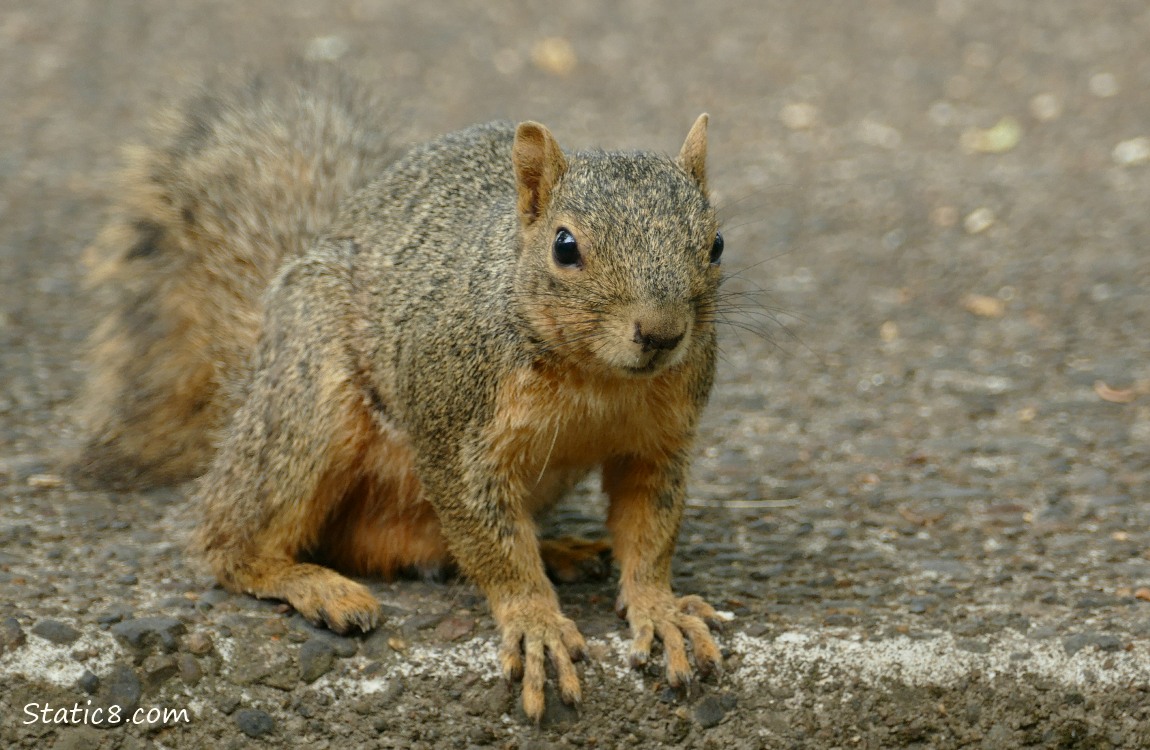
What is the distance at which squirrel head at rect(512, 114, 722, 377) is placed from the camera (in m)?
2.14

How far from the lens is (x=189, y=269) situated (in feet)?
10.1

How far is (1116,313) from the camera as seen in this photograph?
3900 mm

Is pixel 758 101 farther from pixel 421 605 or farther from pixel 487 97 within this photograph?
pixel 421 605

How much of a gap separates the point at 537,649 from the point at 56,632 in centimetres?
83

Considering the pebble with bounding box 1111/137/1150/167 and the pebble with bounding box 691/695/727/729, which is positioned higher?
the pebble with bounding box 1111/137/1150/167

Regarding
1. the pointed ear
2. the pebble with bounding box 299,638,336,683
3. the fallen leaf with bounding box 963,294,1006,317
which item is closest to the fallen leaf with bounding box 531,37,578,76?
the fallen leaf with bounding box 963,294,1006,317

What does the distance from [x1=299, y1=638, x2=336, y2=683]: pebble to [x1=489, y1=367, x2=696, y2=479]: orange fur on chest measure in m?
0.46

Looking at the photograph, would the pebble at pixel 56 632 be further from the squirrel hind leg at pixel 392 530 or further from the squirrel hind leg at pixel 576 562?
the squirrel hind leg at pixel 576 562

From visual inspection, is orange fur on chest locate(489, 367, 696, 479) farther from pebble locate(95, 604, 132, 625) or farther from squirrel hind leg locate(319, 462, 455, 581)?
pebble locate(95, 604, 132, 625)

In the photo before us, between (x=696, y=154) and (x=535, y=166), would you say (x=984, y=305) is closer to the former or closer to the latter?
(x=696, y=154)

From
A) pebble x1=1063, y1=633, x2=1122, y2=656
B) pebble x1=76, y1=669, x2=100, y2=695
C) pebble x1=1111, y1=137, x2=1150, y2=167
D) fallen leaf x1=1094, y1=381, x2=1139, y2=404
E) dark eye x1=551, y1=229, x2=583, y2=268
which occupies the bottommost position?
pebble x1=76, y1=669, x2=100, y2=695

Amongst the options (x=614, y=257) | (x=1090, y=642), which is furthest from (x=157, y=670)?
(x=1090, y=642)

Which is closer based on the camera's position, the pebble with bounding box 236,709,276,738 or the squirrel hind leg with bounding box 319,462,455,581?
the pebble with bounding box 236,709,276,738

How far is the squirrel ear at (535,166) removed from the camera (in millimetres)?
2381
